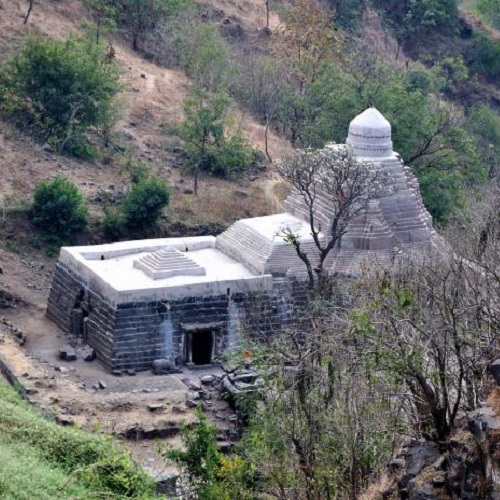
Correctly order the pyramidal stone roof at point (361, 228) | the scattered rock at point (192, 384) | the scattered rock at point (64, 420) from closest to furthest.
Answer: the scattered rock at point (64, 420)
the scattered rock at point (192, 384)
the pyramidal stone roof at point (361, 228)

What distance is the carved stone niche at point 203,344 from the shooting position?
1179 inches

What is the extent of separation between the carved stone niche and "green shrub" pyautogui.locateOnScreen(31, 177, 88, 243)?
721 centimetres

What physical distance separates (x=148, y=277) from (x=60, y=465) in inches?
380

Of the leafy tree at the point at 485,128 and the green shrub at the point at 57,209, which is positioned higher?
the leafy tree at the point at 485,128

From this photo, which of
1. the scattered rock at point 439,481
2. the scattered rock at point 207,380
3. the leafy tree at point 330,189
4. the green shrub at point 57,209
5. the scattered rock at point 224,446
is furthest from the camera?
the green shrub at point 57,209

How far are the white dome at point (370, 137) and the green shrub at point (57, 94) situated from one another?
9.64 metres

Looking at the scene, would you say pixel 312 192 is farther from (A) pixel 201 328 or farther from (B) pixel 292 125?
(B) pixel 292 125

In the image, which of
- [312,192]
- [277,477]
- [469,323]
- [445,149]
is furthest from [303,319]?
[445,149]

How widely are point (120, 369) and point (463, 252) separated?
24.1ft

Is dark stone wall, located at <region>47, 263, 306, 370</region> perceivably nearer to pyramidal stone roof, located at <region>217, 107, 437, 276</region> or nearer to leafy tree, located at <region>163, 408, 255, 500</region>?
pyramidal stone roof, located at <region>217, 107, 437, 276</region>

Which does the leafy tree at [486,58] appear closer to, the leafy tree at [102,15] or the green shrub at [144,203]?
the leafy tree at [102,15]

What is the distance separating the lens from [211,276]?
30.5 metres

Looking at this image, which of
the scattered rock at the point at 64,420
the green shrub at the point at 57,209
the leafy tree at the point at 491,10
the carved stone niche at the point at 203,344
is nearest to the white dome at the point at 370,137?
the carved stone niche at the point at 203,344

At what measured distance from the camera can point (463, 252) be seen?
95.5ft
